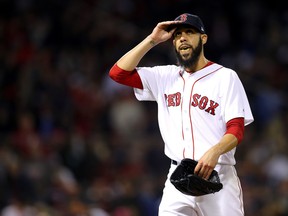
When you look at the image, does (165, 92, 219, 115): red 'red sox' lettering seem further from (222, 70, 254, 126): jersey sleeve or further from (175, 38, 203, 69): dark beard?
(175, 38, 203, 69): dark beard

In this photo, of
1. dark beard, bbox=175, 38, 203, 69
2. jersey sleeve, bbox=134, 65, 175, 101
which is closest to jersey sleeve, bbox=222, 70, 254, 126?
dark beard, bbox=175, 38, 203, 69

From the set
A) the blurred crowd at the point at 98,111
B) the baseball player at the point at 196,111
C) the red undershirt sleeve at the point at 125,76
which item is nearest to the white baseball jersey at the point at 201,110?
the baseball player at the point at 196,111

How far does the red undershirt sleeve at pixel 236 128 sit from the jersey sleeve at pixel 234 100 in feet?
0.09

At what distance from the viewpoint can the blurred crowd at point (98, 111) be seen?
9.57 meters

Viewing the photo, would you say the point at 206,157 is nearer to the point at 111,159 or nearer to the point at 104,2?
the point at 111,159

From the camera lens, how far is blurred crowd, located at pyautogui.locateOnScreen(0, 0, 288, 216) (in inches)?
377

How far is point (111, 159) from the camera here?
10602 mm

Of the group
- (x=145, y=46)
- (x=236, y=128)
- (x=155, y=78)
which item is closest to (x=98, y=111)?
(x=155, y=78)

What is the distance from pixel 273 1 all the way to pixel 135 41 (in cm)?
364

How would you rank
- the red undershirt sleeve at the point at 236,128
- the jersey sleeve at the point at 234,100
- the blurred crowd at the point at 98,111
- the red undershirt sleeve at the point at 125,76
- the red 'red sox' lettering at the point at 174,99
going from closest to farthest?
1. the red undershirt sleeve at the point at 236,128
2. the jersey sleeve at the point at 234,100
3. the red 'red sox' lettering at the point at 174,99
4. the red undershirt sleeve at the point at 125,76
5. the blurred crowd at the point at 98,111

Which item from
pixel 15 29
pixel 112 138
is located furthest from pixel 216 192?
pixel 15 29

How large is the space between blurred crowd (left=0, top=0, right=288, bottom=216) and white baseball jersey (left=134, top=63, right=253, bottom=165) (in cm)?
356

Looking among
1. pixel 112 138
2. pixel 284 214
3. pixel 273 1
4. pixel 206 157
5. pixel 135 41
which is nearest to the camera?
pixel 206 157

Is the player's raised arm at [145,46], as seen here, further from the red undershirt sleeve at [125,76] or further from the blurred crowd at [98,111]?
the blurred crowd at [98,111]
